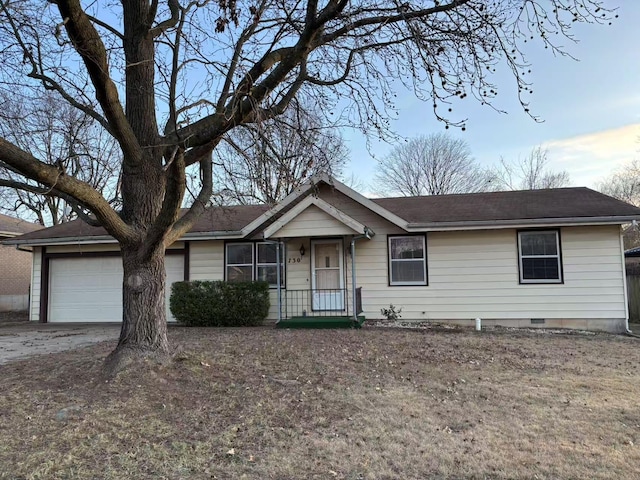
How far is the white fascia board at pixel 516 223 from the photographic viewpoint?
11.0 m

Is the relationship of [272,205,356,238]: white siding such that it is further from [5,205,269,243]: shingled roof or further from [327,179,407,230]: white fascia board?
[5,205,269,243]: shingled roof

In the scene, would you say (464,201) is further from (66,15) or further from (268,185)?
(66,15)

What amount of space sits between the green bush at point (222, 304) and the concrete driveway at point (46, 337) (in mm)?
1813

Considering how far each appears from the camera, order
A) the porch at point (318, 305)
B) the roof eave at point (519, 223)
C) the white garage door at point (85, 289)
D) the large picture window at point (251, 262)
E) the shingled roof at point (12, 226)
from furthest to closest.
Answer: the shingled roof at point (12, 226), the white garage door at point (85, 289), the large picture window at point (251, 262), the porch at point (318, 305), the roof eave at point (519, 223)

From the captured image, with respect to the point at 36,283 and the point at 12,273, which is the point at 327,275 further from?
the point at 12,273

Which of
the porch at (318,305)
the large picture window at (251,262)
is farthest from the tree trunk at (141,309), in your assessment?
the large picture window at (251,262)

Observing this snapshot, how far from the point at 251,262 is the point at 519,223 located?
24.6ft

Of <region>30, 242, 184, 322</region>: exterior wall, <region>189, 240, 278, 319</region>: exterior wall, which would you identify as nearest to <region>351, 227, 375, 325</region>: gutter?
<region>189, 240, 278, 319</region>: exterior wall

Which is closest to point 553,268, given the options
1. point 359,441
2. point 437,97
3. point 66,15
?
point 437,97

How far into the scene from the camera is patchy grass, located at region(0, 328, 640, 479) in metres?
3.73

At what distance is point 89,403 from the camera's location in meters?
5.12

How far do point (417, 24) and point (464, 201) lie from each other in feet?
28.0

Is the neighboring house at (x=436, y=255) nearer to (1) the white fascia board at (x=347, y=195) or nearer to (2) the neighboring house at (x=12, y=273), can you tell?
(1) the white fascia board at (x=347, y=195)

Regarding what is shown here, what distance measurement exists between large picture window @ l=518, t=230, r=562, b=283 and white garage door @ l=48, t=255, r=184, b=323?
1031 centimetres
